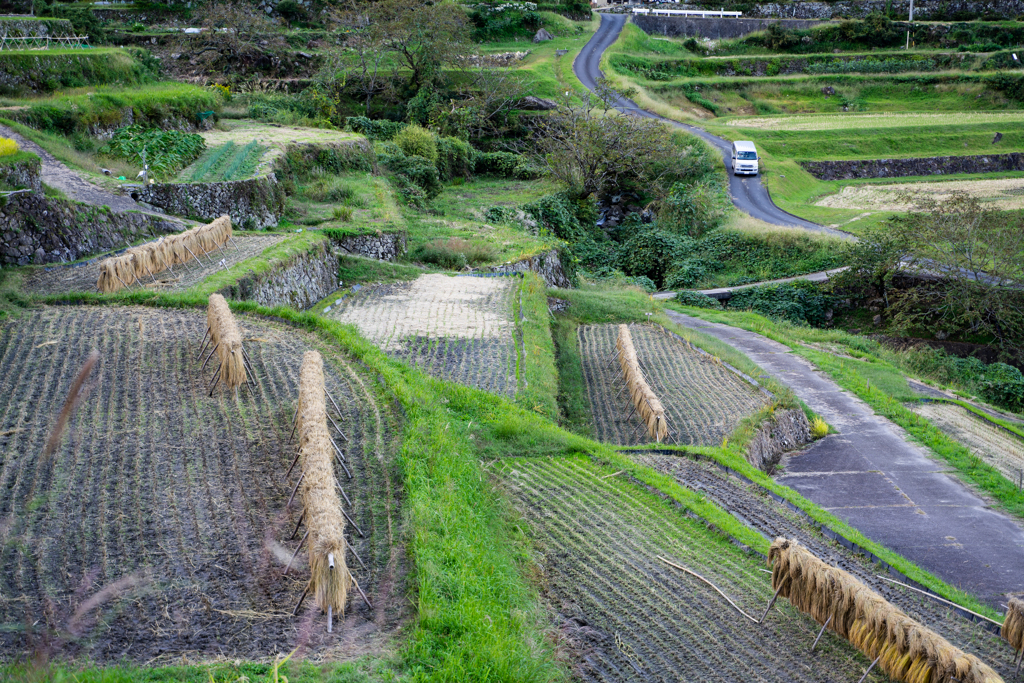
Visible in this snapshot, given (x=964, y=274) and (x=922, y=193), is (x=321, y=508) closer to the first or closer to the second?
(x=964, y=274)

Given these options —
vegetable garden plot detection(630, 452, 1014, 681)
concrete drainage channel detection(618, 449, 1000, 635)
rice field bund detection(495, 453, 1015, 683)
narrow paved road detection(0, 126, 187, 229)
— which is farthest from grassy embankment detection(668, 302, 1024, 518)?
narrow paved road detection(0, 126, 187, 229)

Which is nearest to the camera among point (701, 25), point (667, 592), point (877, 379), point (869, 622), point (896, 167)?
point (869, 622)

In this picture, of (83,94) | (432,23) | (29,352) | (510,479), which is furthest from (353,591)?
(432,23)

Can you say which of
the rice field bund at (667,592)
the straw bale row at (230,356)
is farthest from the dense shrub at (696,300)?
A: the straw bale row at (230,356)

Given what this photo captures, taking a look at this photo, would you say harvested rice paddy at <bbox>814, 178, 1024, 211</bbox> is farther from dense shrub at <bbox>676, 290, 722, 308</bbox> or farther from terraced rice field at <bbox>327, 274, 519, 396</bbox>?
terraced rice field at <bbox>327, 274, 519, 396</bbox>

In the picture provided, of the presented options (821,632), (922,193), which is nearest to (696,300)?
(922,193)

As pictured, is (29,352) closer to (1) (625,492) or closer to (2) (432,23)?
(1) (625,492)
